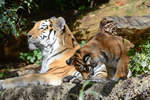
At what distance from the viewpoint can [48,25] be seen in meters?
5.46

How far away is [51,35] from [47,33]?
0.08 metres

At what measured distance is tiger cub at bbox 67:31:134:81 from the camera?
276 centimetres

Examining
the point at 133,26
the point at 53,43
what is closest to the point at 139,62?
the point at 53,43

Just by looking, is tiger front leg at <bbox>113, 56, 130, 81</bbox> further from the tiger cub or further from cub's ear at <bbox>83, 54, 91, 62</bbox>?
cub's ear at <bbox>83, 54, 91, 62</bbox>

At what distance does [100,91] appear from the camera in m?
2.81

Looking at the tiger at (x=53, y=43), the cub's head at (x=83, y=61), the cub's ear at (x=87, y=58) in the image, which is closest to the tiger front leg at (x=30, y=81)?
the tiger at (x=53, y=43)

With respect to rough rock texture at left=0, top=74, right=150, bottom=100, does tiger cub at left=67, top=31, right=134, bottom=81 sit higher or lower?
higher

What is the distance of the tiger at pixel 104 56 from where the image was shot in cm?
276

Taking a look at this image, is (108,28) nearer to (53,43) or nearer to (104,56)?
(104,56)

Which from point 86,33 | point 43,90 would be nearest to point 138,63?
point 43,90

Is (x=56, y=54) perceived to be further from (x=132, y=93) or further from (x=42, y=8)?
(x=42, y=8)

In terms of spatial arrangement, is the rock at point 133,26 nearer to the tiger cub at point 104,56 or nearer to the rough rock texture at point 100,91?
the tiger cub at point 104,56

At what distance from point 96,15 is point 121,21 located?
8.76 feet

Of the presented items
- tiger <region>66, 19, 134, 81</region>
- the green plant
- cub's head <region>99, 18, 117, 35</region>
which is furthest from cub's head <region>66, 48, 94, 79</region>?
the green plant
